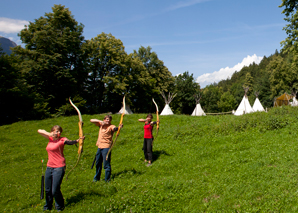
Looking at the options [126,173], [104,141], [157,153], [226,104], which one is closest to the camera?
[104,141]

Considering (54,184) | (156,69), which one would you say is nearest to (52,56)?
(54,184)

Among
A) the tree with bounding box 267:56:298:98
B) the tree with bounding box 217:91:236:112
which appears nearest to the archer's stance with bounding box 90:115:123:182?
the tree with bounding box 267:56:298:98

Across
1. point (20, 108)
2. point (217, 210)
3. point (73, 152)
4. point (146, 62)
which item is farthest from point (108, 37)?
point (217, 210)

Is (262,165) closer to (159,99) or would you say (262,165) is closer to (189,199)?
(189,199)

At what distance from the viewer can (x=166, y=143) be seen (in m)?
11.7

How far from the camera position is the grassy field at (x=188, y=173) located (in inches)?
204

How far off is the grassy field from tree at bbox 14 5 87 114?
16.1 metres

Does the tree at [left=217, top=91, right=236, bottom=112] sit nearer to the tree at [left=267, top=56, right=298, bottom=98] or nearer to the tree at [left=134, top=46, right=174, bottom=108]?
the tree at [left=267, top=56, right=298, bottom=98]

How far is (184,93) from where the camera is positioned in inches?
2175

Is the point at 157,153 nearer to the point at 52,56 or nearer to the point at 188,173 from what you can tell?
the point at 188,173

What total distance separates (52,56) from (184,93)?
3621 centimetres

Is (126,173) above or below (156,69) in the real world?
below

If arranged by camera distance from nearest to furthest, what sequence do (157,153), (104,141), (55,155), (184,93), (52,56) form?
(55,155)
(104,141)
(157,153)
(52,56)
(184,93)

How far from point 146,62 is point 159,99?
10463 millimetres
